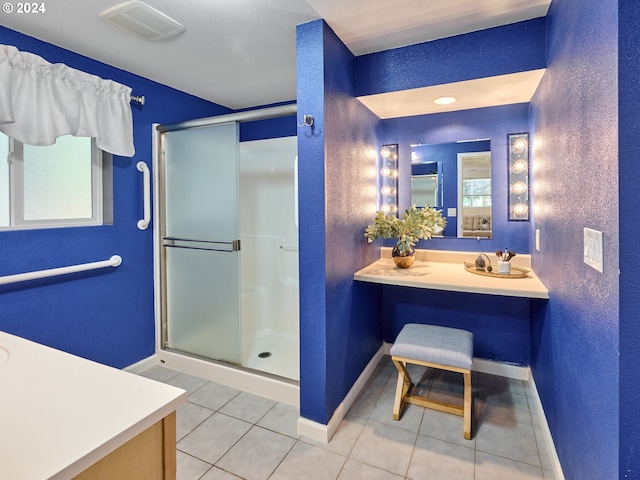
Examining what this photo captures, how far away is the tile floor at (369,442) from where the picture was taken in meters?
1.59

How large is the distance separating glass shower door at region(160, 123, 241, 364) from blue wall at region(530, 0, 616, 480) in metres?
1.82

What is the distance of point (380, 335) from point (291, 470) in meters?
1.38

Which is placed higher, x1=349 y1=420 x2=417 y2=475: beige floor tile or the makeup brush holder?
the makeup brush holder

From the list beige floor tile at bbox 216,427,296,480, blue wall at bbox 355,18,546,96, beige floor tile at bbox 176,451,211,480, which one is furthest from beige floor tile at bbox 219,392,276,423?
blue wall at bbox 355,18,546,96

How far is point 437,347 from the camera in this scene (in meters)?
1.90

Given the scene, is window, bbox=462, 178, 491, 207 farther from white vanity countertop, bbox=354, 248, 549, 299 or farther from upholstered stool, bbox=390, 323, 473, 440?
upholstered stool, bbox=390, 323, 473, 440

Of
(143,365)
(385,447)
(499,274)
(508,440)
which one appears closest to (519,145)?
(499,274)

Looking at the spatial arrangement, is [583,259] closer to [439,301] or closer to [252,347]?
[439,301]

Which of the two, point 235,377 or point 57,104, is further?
point 235,377

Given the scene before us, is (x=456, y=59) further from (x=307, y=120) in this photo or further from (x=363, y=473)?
A: (x=363, y=473)

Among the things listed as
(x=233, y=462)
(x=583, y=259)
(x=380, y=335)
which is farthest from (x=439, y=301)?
(x=233, y=462)

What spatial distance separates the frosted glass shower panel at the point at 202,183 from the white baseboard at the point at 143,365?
0.96 metres

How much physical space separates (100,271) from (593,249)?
264 cm

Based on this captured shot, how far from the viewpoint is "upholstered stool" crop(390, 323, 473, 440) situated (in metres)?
1.83
